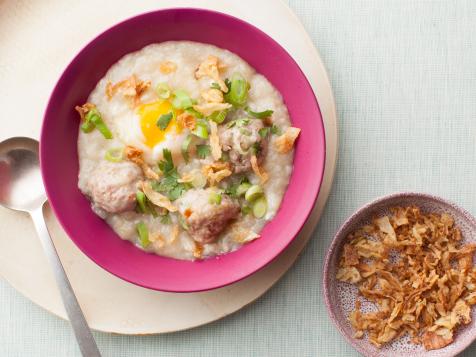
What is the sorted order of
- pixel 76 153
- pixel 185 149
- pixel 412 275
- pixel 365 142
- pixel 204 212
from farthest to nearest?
1. pixel 365 142
2. pixel 412 275
3. pixel 76 153
4. pixel 185 149
5. pixel 204 212

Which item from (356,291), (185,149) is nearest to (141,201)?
(185,149)

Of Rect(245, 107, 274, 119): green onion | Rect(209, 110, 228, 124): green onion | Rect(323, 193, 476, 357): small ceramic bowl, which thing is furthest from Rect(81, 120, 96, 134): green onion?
Rect(323, 193, 476, 357): small ceramic bowl

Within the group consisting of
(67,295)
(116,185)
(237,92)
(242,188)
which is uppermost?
(237,92)

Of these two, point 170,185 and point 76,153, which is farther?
point 76,153

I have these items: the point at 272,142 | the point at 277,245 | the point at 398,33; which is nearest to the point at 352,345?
the point at 277,245

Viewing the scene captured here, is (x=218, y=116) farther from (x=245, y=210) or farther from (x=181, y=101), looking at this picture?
(x=245, y=210)

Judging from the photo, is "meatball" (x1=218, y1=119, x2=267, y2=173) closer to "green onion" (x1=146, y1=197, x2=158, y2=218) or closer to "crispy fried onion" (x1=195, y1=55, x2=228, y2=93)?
"crispy fried onion" (x1=195, y1=55, x2=228, y2=93)
